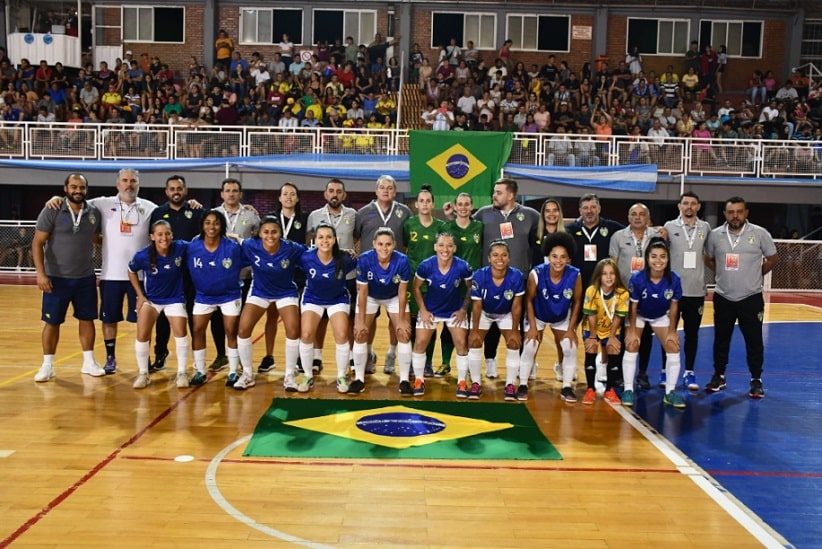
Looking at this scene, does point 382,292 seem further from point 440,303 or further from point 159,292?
point 159,292

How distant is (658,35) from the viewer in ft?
80.0

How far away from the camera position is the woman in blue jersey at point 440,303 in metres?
7.13

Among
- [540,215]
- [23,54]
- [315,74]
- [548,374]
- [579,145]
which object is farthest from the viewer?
[23,54]

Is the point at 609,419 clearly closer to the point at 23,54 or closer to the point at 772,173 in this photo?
the point at 772,173

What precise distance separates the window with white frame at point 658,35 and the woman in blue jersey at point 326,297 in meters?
20.0

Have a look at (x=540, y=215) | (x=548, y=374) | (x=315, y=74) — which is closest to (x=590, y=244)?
(x=540, y=215)

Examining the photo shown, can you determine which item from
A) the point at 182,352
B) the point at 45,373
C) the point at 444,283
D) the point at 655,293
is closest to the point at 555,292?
the point at 655,293

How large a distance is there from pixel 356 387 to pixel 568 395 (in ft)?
6.43

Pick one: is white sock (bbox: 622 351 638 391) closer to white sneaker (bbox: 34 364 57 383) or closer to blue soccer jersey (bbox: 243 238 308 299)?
blue soccer jersey (bbox: 243 238 308 299)

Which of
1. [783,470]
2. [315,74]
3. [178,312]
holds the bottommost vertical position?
[783,470]

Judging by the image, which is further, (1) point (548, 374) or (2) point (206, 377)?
(1) point (548, 374)

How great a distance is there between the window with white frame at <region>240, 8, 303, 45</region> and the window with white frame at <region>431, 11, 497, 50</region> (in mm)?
4289

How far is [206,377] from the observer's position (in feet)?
25.1

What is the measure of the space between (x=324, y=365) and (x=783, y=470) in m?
4.78
